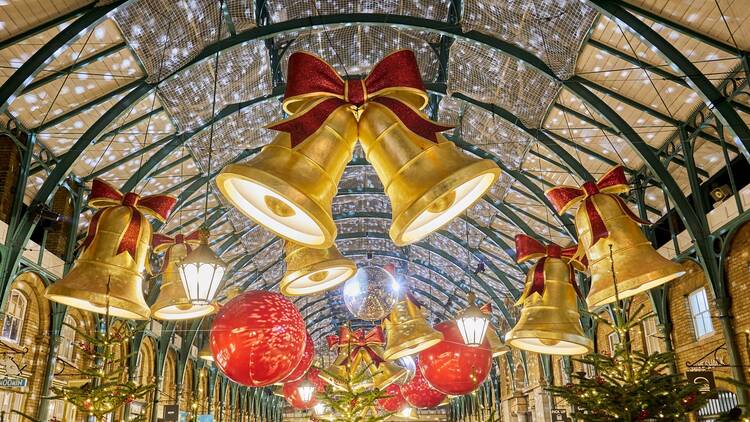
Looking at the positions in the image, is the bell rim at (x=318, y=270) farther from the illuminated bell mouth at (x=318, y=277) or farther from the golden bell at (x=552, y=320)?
the golden bell at (x=552, y=320)

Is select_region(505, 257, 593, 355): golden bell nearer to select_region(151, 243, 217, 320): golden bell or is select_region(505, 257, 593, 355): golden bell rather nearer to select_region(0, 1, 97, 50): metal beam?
select_region(151, 243, 217, 320): golden bell

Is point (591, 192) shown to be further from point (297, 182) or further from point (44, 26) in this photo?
point (44, 26)

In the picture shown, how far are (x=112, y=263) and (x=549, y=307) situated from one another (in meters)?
3.47

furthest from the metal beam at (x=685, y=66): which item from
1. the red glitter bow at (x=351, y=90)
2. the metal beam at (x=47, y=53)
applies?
the metal beam at (x=47, y=53)

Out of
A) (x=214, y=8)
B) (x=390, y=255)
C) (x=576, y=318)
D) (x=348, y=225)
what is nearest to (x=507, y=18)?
(x=214, y=8)

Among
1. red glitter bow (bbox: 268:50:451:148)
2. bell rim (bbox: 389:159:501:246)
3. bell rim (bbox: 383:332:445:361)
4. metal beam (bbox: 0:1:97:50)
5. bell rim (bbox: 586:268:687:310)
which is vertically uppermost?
metal beam (bbox: 0:1:97:50)

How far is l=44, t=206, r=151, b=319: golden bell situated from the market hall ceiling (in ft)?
14.5

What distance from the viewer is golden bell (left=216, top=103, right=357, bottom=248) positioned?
206 cm

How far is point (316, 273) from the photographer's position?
3.05 meters

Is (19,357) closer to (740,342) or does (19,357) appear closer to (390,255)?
(740,342)

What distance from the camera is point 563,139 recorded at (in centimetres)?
1306

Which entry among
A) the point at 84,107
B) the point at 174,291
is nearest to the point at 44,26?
the point at 84,107

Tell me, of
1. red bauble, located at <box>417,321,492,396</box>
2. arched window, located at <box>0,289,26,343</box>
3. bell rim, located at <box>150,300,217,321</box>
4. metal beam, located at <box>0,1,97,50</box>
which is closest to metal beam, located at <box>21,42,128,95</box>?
metal beam, located at <box>0,1,97,50</box>

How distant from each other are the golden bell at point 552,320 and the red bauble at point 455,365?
2.65 metres
